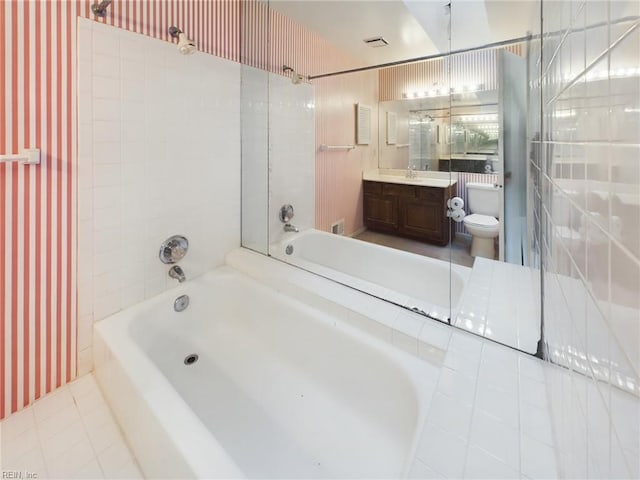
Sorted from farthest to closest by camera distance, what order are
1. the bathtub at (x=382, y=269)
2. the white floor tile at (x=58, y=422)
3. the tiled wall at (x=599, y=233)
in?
1. the bathtub at (x=382, y=269)
2. the white floor tile at (x=58, y=422)
3. the tiled wall at (x=599, y=233)

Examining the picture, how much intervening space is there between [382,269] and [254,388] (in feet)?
3.34

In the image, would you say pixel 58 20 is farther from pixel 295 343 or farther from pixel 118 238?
pixel 295 343

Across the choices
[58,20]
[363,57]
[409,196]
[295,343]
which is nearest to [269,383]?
[295,343]

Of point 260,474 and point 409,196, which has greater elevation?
point 409,196

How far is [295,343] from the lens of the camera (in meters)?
1.68

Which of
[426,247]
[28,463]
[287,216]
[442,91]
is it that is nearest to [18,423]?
[28,463]

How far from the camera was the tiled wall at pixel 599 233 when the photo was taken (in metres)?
0.32

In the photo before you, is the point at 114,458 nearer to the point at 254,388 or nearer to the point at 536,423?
the point at 254,388

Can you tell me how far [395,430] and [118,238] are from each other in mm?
1639

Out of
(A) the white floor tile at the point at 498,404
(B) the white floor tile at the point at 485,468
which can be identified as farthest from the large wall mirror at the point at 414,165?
(B) the white floor tile at the point at 485,468

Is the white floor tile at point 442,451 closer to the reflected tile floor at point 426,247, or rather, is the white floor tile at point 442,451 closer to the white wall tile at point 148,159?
the reflected tile floor at point 426,247

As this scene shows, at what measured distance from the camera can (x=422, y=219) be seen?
201 centimetres

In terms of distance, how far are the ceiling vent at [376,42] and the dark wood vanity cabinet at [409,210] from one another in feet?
3.10

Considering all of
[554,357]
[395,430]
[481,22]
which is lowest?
[395,430]
